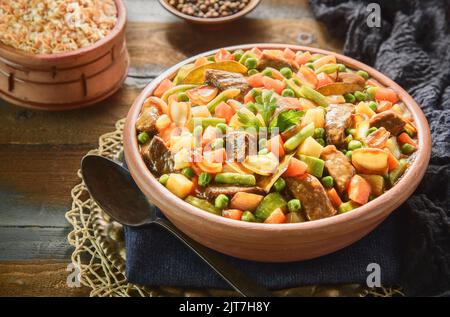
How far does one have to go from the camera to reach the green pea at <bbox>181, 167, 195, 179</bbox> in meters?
2.14

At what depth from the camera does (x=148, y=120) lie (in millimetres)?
2322

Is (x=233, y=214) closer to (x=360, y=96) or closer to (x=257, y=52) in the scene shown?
(x=360, y=96)

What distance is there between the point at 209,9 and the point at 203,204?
5.97 ft

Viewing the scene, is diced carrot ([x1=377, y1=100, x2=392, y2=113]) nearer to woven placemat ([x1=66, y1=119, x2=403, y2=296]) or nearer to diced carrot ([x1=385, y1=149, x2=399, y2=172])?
diced carrot ([x1=385, y1=149, x2=399, y2=172])

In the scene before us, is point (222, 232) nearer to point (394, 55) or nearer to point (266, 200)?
point (266, 200)

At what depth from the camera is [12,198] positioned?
→ 2.59 meters

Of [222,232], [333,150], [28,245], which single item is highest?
[333,150]

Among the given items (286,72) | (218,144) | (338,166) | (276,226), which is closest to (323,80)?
(286,72)

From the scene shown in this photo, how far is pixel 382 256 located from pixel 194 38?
1928 millimetres

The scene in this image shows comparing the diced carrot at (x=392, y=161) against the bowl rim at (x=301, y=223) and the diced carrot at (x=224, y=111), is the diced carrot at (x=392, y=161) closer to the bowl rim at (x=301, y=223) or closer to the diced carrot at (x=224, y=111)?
the bowl rim at (x=301, y=223)

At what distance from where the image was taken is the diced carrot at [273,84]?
246 centimetres

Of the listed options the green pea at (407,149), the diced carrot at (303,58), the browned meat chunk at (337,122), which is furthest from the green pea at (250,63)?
the green pea at (407,149)

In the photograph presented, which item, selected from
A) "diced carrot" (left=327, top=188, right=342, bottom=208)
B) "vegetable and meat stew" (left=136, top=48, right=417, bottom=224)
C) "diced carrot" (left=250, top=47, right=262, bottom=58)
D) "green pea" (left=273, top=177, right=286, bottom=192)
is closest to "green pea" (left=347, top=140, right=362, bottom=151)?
"vegetable and meat stew" (left=136, top=48, right=417, bottom=224)

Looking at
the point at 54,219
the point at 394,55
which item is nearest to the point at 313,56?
the point at 394,55
